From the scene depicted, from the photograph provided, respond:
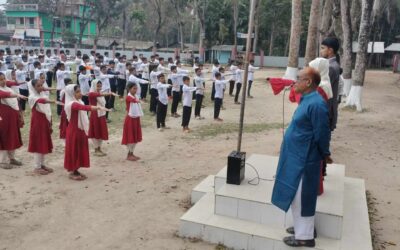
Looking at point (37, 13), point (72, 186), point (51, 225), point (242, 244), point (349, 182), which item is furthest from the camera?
point (37, 13)

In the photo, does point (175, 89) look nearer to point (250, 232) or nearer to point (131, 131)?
point (131, 131)

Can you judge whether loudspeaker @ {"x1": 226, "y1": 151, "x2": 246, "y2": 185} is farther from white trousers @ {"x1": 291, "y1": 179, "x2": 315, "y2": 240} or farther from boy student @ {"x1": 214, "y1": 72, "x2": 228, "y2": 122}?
boy student @ {"x1": 214, "y1": 72, "x2": 228, "y2": 122}

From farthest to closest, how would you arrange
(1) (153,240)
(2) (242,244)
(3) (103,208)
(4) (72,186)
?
(4) (72,186), (3) (103,208), (1) (153,240), (2) (242,244)

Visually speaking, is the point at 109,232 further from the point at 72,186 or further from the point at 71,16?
the point at 71,16

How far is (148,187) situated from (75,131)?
147 cm

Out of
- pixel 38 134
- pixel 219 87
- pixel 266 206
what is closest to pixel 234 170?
pixel 266 206

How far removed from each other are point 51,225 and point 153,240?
1366 mm

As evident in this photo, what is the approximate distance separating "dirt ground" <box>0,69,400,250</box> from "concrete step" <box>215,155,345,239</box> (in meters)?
0.51

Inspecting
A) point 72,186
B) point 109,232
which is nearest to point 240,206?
point 109,232

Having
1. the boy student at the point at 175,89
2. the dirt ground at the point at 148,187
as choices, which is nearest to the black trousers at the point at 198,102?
the boy student at the point at 175,89

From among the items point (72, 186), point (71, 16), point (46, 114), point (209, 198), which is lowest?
point (72, 186)

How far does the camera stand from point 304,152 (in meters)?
3.64

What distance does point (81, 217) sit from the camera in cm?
522

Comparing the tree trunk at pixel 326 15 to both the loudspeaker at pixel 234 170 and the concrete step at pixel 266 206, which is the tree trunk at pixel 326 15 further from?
the loudspeaker at pixel 234 170
